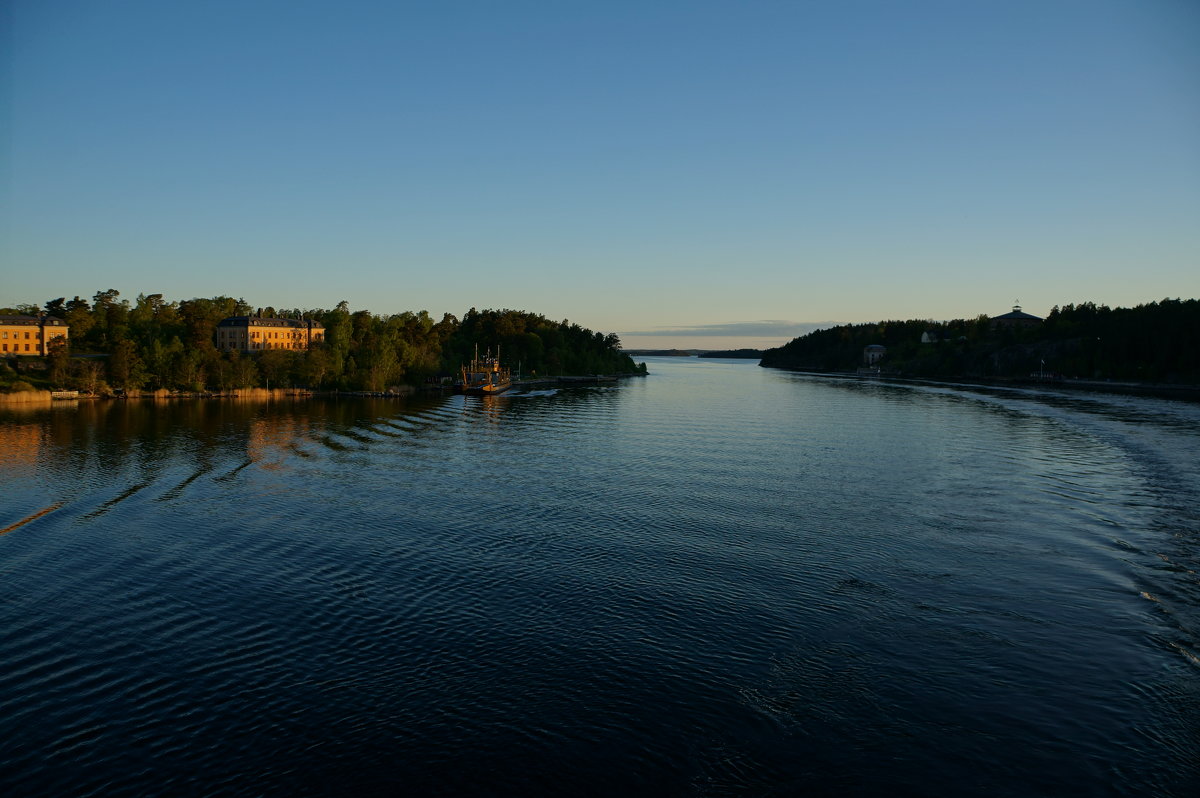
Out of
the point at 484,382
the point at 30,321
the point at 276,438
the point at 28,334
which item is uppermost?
the point at 30,321

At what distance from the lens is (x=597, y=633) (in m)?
24.3

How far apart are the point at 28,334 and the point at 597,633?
636ft

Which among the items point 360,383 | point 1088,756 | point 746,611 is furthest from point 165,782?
point 360,383

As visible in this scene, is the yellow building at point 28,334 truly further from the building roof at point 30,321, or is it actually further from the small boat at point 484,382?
the small boat at point 484,382

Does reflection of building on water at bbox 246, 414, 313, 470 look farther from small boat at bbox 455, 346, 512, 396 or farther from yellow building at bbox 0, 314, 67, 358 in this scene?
yellow building at bbox 0, 314, 67, 358

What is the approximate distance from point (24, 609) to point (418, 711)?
58.1ft

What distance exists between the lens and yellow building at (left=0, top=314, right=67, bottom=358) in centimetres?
15938

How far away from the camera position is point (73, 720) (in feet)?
60.8

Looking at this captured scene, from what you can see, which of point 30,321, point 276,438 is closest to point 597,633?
point 276,438

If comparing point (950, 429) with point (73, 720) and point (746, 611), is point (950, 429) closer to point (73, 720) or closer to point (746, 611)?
point (746, 611)

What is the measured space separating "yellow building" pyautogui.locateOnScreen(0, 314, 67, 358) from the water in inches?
5563

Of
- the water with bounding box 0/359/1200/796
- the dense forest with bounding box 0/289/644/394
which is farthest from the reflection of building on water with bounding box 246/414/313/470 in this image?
the dense forest with bounding box 0/289/644/394

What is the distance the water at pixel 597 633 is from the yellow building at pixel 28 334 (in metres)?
141

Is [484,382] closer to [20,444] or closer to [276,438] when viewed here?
[276,438]
